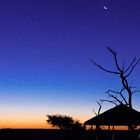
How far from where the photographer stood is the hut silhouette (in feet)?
85.7

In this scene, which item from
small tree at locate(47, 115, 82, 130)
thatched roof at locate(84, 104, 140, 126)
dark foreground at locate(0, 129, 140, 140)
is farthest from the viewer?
small tree at locate(47, 115, 82, 130)

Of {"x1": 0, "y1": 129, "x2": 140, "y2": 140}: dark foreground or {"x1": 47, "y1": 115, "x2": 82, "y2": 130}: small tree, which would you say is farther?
{"x1": 47, "y1": 115, "x2": 82, "y2": 130}: small tree

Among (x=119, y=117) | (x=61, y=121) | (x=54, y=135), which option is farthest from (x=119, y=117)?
(x=61, y=121)

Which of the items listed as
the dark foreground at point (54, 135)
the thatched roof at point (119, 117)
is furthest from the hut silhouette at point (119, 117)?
the dark foreground at point (54, 135)

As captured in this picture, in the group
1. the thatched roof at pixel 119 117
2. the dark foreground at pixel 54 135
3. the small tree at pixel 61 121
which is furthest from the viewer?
the small tree at pixel 61 121

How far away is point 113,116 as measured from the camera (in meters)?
26.8

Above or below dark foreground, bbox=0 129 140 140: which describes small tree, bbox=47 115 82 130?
above

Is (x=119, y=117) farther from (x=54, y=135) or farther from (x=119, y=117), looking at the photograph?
(x=54, y=135)

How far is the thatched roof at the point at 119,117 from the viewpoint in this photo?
85.7 ft

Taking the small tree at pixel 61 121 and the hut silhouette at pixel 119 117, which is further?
the small tree at pixel 61 121

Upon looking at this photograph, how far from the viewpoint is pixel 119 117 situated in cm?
2647

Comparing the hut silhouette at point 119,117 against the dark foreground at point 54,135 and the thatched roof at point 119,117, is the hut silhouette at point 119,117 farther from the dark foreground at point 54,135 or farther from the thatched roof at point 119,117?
the dark foreground at point 54,135

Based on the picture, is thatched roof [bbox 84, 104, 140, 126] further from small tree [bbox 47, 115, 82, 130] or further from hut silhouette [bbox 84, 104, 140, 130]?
small tree [bbox 47, 115, 82, 130]

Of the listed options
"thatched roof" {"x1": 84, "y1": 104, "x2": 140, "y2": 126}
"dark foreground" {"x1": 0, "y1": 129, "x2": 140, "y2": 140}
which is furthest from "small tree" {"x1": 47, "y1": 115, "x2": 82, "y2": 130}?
"thatched roof" {"x1": 84, "y1": 104, "x2": 140, "y2": 126}
